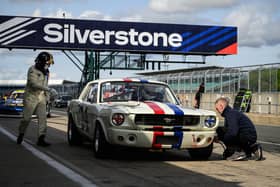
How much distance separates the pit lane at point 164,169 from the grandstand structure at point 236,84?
17674 mm

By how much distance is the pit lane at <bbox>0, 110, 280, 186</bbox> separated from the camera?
6.79 m

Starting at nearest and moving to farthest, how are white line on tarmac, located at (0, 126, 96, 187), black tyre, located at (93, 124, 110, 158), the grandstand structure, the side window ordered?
1. white line on tarmac, located at (0, 126, 96, 187)
2. black tyre, located at (93, 124, 110, 158)
3. the side window
4. the grandstand structure

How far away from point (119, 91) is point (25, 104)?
2.18 meters

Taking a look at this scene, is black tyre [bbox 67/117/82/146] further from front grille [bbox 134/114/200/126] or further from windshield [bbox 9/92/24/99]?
windshield [bbox 9/92/24/99]

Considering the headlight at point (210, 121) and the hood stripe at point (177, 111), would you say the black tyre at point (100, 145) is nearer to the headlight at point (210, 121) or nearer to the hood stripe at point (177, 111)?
the hood stripe at point (177, 111)

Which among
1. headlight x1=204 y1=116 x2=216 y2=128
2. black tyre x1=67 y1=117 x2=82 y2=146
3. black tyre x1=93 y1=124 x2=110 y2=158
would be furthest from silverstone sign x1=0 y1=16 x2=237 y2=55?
headlight x1=204 y1=116 x2=216 y2=128

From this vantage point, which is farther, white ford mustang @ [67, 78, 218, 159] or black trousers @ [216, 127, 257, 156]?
black trousers @ [216, 127, 257, 156]

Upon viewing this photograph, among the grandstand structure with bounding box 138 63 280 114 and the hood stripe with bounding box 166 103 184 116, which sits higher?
the grandstand structure with bounding box 138 63 280 114

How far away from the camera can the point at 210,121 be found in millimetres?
8867

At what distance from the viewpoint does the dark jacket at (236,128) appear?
29.7 feet

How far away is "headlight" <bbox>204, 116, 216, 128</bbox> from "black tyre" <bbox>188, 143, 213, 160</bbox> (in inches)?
13.9

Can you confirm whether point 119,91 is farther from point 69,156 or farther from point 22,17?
point 22,17

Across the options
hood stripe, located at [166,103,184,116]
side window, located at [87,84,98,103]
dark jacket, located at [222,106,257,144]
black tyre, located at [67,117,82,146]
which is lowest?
black tyre, located at [67,117,82,146]

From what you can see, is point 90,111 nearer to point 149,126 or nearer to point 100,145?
point 100,145
